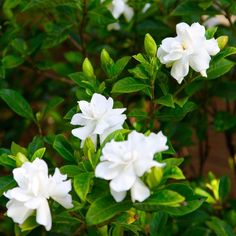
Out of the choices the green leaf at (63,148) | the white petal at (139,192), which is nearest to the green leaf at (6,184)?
the green leaf at (63,148)

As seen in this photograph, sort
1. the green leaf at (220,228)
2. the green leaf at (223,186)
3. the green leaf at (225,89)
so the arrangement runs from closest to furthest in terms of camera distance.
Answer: the green leaf at (220,228) < the green leaf at (223,186) < the green leaf at (225,89)

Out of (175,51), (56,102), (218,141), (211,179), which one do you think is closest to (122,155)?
(175,51)

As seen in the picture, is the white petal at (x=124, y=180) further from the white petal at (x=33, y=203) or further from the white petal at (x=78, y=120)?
the white petal at (x=78, y=120)

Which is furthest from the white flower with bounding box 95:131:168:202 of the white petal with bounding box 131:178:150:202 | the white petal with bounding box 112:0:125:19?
the white petal with bounding box 112:0:125:19

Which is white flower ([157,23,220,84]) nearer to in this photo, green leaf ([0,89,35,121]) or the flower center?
the flower center

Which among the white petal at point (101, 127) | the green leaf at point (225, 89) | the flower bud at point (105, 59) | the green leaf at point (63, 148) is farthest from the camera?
the green leaf at point (225, 89)

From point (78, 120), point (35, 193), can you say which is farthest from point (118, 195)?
point (78, 120)

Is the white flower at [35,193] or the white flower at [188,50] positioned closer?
the white flower at [35,193]
